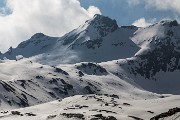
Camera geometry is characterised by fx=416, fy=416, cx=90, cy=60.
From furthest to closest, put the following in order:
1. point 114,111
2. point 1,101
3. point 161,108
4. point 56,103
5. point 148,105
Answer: point 1,101 → point 56,103 → point 148,105 → point 161,108 → point 114,111

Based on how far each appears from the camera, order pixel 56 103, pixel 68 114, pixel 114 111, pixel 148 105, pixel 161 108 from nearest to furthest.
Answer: pixel 68 114
pixel 114 111
pixel 161 108
pixel 148 105
pixel 56 103

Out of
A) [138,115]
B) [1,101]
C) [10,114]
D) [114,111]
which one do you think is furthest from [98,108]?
[1,101]

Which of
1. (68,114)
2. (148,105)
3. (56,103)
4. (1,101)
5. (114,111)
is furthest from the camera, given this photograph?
(1,101)

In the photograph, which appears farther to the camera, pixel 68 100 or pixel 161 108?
pixel 68 100

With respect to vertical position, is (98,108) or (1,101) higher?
(1,101)

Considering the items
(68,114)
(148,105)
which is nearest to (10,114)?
(68,114)

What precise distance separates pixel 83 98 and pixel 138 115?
41537 millimetres

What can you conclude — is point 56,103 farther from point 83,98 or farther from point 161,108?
point 161,108

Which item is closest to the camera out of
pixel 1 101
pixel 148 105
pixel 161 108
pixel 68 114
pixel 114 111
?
pixel 68 114

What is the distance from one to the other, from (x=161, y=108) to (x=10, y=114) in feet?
155

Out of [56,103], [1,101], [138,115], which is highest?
[1,101]

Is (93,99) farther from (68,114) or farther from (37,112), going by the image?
(68,114)

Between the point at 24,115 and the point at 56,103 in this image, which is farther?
the point at 56,103

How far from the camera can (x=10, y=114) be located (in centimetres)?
12738
